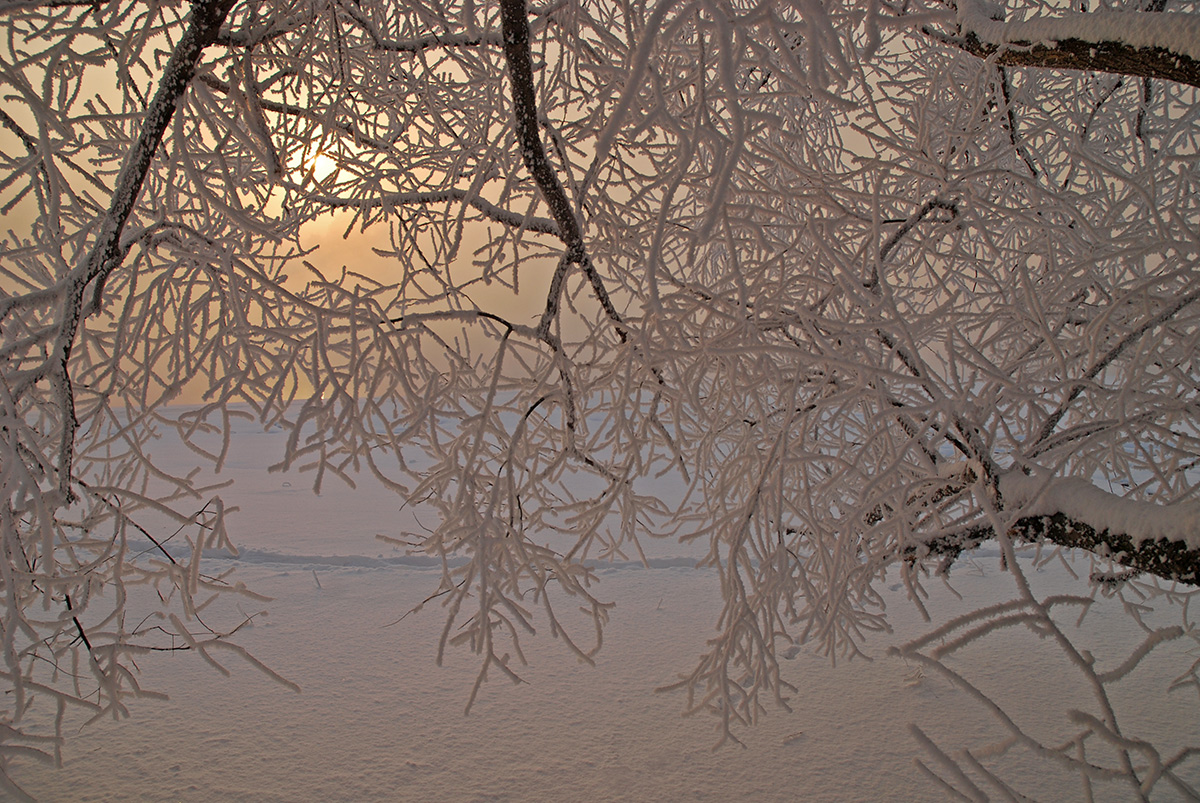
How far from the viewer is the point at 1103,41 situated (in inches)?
60.7

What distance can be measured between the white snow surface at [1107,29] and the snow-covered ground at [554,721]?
2739 millimetres

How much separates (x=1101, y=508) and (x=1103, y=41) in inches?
44.9

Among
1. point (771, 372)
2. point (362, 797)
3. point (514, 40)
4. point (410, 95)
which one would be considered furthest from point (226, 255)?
point (362, 797)

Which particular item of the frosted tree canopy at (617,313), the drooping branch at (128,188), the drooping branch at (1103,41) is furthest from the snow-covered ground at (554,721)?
the drooping branch at (1103,41)

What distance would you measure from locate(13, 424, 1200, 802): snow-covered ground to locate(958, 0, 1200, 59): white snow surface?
2.74 metres

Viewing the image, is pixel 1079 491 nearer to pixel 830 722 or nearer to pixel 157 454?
pixel 830 722

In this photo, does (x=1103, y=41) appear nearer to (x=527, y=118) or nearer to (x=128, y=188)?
(x=527, y=118)

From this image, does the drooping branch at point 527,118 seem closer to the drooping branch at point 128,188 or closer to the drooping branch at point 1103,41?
the drooping branch at point 128,188

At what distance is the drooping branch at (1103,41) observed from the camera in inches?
57.4

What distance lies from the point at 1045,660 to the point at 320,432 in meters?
5.40

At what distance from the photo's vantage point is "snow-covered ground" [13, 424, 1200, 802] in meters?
3.58

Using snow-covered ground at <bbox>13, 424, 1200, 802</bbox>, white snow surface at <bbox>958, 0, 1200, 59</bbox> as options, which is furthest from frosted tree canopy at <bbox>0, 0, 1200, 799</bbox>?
snow-covered ground at <bbox>13, 424, 1200, 802</bbox>

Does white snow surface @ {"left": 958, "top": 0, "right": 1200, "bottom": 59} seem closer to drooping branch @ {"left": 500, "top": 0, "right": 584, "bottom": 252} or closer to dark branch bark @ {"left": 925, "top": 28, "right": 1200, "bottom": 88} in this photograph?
dark branch bark @ {"left": 925, "top": 28, "right": 1200, "bottom": 88}

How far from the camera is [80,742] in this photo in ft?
12.9
